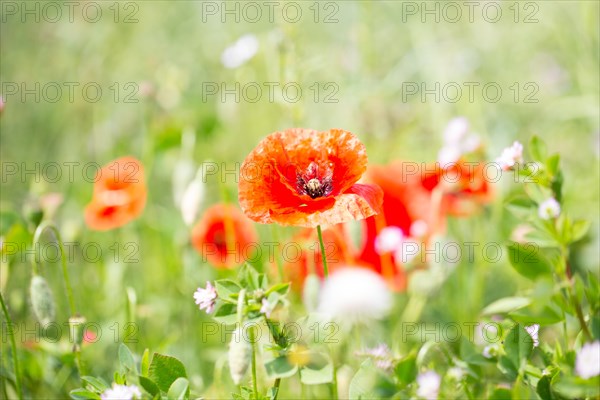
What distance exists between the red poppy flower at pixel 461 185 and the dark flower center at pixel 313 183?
452 mm

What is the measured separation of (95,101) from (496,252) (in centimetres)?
165

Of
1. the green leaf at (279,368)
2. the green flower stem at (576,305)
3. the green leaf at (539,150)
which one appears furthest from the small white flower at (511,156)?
the green leaf at (279,368)

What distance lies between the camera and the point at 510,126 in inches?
95.5

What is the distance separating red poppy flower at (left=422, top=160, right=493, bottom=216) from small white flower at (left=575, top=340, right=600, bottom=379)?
68 centimetres

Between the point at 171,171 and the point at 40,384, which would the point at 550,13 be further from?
the point at 40,384

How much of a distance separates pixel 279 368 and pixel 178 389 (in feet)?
0.45

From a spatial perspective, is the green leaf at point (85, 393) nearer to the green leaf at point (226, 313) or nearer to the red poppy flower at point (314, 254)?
the green leaf at point (226, 313)

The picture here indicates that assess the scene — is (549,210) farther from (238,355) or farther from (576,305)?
(238,355)

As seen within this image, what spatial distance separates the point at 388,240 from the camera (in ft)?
4.96

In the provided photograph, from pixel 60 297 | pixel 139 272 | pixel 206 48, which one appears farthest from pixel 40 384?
pixel 206 48

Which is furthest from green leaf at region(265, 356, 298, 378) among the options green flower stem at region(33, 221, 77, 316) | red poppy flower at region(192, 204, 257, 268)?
red poppy flower at region(192, 204, 257, 268)

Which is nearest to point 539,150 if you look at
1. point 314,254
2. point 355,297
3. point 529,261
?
point 529,261

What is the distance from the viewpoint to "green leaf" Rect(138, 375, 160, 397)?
94cm

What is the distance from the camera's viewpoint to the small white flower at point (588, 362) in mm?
821
